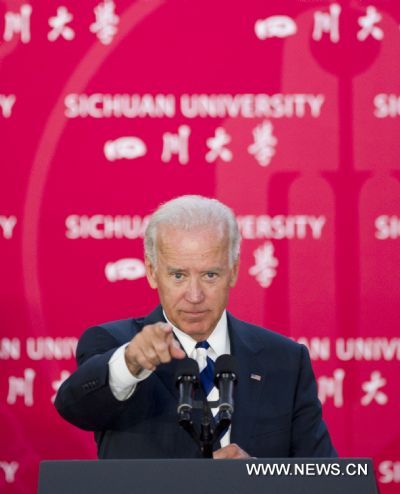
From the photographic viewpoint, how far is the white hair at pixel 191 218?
2.50m

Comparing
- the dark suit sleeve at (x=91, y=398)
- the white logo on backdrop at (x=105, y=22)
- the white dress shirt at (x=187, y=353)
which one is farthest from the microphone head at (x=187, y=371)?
the white logo on backdrop at (x=105, y=22)

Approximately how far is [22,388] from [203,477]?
248 centimetres

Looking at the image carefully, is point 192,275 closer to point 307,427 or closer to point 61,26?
point 307,427

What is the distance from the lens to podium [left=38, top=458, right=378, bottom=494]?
71.5 inches

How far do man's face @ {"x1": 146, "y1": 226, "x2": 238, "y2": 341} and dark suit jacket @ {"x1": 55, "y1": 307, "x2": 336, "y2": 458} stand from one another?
15cm

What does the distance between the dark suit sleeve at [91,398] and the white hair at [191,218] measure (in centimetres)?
30

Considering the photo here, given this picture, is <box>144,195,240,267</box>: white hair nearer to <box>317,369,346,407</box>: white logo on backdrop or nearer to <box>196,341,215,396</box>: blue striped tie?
<box>196,341,215,396</box>: blue striped tie

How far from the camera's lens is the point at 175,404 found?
Answer: 2.54 metres

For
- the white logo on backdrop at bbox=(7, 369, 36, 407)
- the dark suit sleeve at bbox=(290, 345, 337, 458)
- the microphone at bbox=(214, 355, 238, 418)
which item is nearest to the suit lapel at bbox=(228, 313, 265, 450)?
the dark suit sleeve at bbox=(290, 345, 337, 458)

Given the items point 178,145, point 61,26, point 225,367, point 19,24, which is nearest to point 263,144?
point 178,145

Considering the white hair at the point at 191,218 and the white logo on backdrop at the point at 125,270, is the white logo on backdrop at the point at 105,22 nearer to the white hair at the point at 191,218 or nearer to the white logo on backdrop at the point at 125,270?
the white logo on backdrop at the point at 125,270

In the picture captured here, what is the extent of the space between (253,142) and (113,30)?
0.71 metres

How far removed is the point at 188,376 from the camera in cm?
204

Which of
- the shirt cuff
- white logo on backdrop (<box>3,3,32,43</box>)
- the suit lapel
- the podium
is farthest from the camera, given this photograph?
white logo on backdrop (<box>3,3,32,43</box>)
